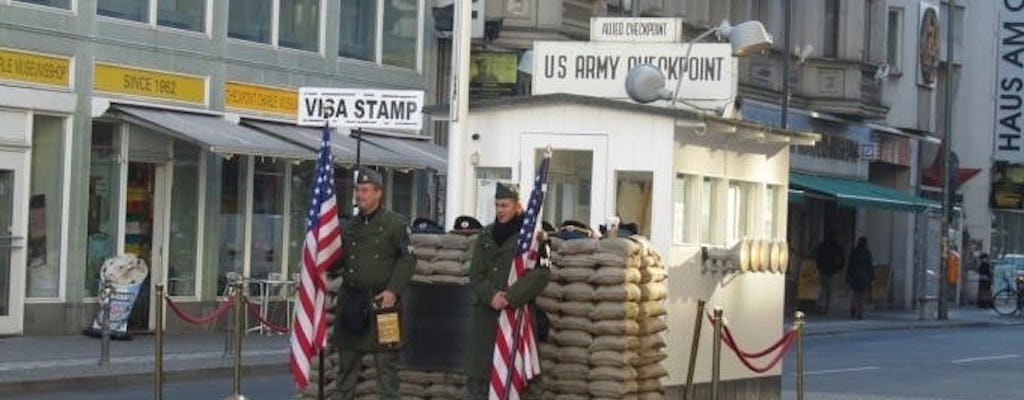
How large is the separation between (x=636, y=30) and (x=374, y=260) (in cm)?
568

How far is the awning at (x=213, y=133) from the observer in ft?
90.9

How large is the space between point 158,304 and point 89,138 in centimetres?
1076

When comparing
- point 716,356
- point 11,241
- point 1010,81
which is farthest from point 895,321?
point 716,356

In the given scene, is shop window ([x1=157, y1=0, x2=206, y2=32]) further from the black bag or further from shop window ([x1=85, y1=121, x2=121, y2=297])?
the black bag

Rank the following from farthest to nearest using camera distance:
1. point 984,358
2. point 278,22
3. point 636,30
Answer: point 278,22, point 984,358, point 636,30

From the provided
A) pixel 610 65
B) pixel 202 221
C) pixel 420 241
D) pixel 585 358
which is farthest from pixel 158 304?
pixel 202 221

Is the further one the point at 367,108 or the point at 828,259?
the point at 828,259

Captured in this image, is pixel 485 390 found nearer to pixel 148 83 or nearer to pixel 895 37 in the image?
pixel 148 83

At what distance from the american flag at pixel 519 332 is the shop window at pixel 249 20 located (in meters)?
16.2

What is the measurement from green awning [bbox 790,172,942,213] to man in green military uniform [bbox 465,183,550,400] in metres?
28.2

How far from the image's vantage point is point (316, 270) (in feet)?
50.6

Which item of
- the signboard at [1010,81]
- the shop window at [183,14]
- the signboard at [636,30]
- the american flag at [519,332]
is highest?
the signboard at [1010,81]

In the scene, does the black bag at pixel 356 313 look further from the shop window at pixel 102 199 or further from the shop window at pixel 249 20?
the shop window at pixel 249 20

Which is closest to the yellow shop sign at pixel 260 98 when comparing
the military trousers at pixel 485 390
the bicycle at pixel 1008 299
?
the military trousers at pixel 485 390
